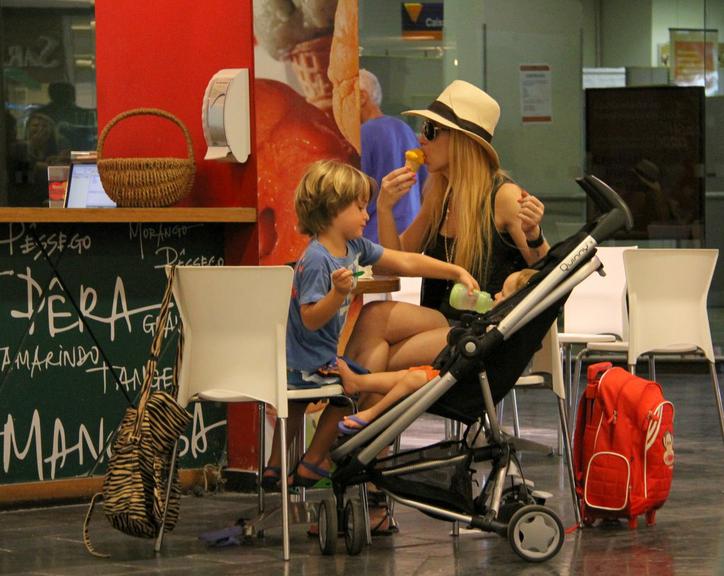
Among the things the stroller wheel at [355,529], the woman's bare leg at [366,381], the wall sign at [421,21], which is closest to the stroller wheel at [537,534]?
the stroller wheel at [355,529]

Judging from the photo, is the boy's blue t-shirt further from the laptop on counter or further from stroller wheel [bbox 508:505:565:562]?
the laptop on counter

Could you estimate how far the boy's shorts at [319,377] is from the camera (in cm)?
494

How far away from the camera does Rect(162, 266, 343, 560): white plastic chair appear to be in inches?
188

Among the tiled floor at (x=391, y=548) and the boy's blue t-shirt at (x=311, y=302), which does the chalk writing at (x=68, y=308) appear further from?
the boy's blue t-shirt at (x=311, y=302)

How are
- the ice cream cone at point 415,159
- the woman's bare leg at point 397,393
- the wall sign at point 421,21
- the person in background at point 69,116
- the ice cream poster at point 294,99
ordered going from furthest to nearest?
1. the person in background at point 69,116
2. the wall sign at point 421,21
3. the ice cream poster at point 294,99
4. the ice cream cone at point 415,159
5. the woman's bare leg at point 397,393

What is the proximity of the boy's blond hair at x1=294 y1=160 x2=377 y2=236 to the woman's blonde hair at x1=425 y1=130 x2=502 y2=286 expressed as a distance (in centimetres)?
38

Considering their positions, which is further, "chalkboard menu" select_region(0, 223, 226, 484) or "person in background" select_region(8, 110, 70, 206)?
"person in background" select_region(8, 110, 70, 206)

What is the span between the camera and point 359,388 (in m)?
4.90

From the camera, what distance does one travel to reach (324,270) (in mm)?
4957

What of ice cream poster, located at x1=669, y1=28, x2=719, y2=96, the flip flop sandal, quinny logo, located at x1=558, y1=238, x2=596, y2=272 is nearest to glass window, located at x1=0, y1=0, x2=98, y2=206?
ice cream poster, located at x1=669, y1=28, x2=719, y2=96

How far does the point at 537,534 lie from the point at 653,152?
252 inches

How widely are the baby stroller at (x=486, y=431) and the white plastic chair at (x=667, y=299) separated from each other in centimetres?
135

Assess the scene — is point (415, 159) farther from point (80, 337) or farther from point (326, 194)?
point (80, 337)

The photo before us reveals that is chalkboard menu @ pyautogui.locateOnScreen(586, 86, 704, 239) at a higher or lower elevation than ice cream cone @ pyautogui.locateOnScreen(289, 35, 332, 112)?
lower
